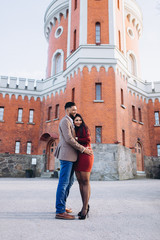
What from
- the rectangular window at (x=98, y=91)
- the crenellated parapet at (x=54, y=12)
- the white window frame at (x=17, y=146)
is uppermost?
the crenellated parapet at (x=54, y=12)

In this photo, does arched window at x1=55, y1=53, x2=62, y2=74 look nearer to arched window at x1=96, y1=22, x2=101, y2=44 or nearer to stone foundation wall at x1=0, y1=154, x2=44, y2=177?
arched window at x1=96, y1=22, x2=101, y2=44

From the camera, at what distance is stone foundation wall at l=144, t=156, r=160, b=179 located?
699 inches

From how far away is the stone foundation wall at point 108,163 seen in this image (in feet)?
39.7

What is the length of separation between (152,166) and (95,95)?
923 centimetres

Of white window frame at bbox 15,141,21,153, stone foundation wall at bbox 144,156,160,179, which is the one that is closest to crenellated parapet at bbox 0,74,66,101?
white window frame at bbox 15,141,21,153

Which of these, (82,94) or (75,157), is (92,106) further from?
(75,157)

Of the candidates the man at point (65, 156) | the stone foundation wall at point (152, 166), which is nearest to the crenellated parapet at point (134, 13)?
the stone foundation wall at point (152, 166)

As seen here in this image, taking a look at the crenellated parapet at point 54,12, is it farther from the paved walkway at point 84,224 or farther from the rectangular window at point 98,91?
the paved walkway at point 84,224

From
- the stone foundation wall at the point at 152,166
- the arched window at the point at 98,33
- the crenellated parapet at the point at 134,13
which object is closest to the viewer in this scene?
the arched window at the point at 98,33

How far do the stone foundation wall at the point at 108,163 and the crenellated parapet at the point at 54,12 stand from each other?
14.3m

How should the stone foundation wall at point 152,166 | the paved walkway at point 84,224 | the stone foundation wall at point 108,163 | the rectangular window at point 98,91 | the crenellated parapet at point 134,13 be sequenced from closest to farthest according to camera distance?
the paved walkway at point 84,224, the stone foundation wall at point 108,163, the rectangular window at point 98,91, the stone foundation wall at point 152,166, the crenellated parapet at point 134,13

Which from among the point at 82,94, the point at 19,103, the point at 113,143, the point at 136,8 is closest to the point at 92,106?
the point at 82,94

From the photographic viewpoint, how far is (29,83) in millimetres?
20547

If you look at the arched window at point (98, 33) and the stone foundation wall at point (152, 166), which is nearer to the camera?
the arched window at point (98, 33)
